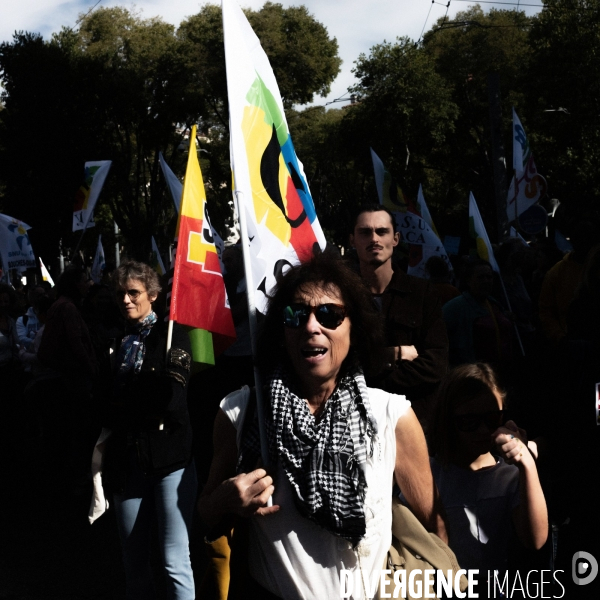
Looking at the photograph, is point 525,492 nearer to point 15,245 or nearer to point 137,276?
point 137,276

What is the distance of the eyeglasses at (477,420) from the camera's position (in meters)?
2.78

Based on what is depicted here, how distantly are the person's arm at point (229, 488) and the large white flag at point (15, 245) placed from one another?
1167 centimetres

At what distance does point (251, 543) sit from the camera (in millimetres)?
2342

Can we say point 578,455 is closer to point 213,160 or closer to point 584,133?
point 584,133

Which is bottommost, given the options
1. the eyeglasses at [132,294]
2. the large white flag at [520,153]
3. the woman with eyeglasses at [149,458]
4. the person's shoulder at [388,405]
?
the woman with eyeglasses at [149,458]

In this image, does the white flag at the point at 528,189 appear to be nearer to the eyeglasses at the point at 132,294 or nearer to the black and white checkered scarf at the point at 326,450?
the eyeglasses at the point at 132,294

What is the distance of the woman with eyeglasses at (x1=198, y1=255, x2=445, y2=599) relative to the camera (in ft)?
7.35

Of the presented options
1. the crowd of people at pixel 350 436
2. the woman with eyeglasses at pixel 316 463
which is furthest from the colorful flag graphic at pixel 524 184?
the woman with eyeglasses at pixel 316 463

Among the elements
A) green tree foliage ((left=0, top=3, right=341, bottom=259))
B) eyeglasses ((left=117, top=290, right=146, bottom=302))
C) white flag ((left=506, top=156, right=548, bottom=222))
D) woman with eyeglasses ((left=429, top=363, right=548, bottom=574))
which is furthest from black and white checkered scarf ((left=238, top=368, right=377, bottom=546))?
green tree foliage ((left=0, top=3, right=341, bottom=259))

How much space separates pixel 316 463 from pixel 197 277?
185 centimetres

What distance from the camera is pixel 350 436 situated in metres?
2.28

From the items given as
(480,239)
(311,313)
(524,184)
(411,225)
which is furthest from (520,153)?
(311,313)

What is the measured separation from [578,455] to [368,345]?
1.23 meters

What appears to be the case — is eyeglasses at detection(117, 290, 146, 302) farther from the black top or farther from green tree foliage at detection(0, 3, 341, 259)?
green tree foliage at detection(0, 3, 341, 259)
